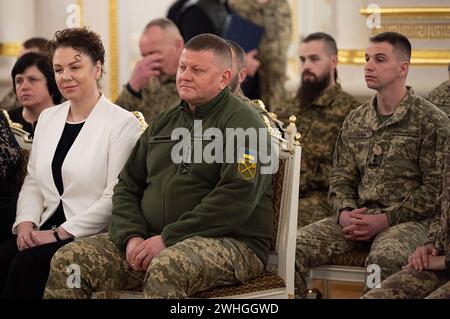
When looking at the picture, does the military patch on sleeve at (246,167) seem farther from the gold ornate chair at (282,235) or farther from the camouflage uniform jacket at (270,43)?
the camouflage uniform jacket at (270,43)

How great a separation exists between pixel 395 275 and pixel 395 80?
3.46 feet

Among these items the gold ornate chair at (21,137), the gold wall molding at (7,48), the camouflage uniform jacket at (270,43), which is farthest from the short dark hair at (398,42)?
the gold wall molding at (7,48)

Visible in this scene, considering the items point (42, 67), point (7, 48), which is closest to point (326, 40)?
point (42, 67)

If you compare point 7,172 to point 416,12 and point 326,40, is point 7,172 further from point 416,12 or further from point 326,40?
point 416,12

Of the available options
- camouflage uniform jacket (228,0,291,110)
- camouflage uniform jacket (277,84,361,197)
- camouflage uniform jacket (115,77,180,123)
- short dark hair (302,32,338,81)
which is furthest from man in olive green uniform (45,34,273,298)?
camouflage uniform jacket (228,0,291,110)

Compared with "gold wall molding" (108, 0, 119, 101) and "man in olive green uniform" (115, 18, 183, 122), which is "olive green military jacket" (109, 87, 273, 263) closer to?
"man in olive green uniform" (115, 18, 183, 122)

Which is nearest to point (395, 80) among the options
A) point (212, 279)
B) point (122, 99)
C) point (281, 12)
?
point (212, 279)

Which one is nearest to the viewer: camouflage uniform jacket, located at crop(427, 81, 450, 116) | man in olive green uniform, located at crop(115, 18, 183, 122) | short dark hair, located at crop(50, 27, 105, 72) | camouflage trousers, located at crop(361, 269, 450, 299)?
camouflage trousers, located at crop(361, 269, 450, 299)

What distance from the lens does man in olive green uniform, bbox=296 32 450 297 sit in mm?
3969

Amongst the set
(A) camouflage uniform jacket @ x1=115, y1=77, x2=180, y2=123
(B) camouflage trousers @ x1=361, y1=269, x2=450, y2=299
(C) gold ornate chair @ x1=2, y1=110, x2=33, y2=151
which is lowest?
(B) camouflage trousers @ x1=361, y1=269, x2=450, y2=299

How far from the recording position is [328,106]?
16.4 feet

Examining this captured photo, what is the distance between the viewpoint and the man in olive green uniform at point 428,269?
333cm

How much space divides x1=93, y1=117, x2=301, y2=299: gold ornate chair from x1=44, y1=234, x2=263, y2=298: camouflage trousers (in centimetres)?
6

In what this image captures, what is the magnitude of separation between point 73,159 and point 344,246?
1169 mm
